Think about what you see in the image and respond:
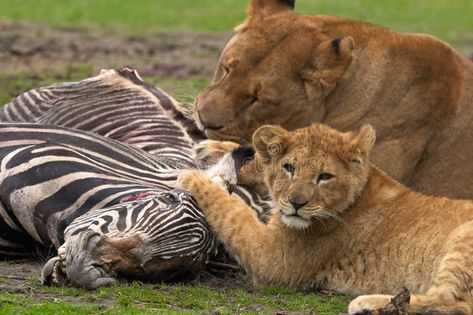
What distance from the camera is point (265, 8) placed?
31.1ft

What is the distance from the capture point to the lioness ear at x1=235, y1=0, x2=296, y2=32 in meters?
9.37

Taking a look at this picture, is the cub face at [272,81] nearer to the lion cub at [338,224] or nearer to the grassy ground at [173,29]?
the lion cub at [338,224]

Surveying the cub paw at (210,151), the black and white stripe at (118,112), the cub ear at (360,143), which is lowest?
the black and white stripe at (118,112)

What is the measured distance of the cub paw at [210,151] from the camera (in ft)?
28.0

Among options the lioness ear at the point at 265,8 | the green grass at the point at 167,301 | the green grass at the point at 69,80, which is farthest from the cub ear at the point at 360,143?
the green grass at the point at 69,80

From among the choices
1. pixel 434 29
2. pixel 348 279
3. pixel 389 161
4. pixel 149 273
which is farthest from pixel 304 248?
pixel 434 29

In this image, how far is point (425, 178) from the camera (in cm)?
906

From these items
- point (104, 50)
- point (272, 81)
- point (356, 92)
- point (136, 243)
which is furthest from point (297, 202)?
point (104, 50)

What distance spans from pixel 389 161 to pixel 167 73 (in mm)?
7582

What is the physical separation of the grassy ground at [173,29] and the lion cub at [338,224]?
174mm

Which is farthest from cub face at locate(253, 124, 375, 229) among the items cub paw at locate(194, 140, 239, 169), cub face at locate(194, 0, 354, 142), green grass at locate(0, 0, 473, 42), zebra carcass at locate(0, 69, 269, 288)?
green grass at locate(0, 0, 473, 42)

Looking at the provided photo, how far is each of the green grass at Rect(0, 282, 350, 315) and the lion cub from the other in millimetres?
169

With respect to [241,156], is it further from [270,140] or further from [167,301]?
[167,301]

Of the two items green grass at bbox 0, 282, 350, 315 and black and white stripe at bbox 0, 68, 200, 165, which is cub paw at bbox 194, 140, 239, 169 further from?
green grass at bbox 0, 282, 350, 315
